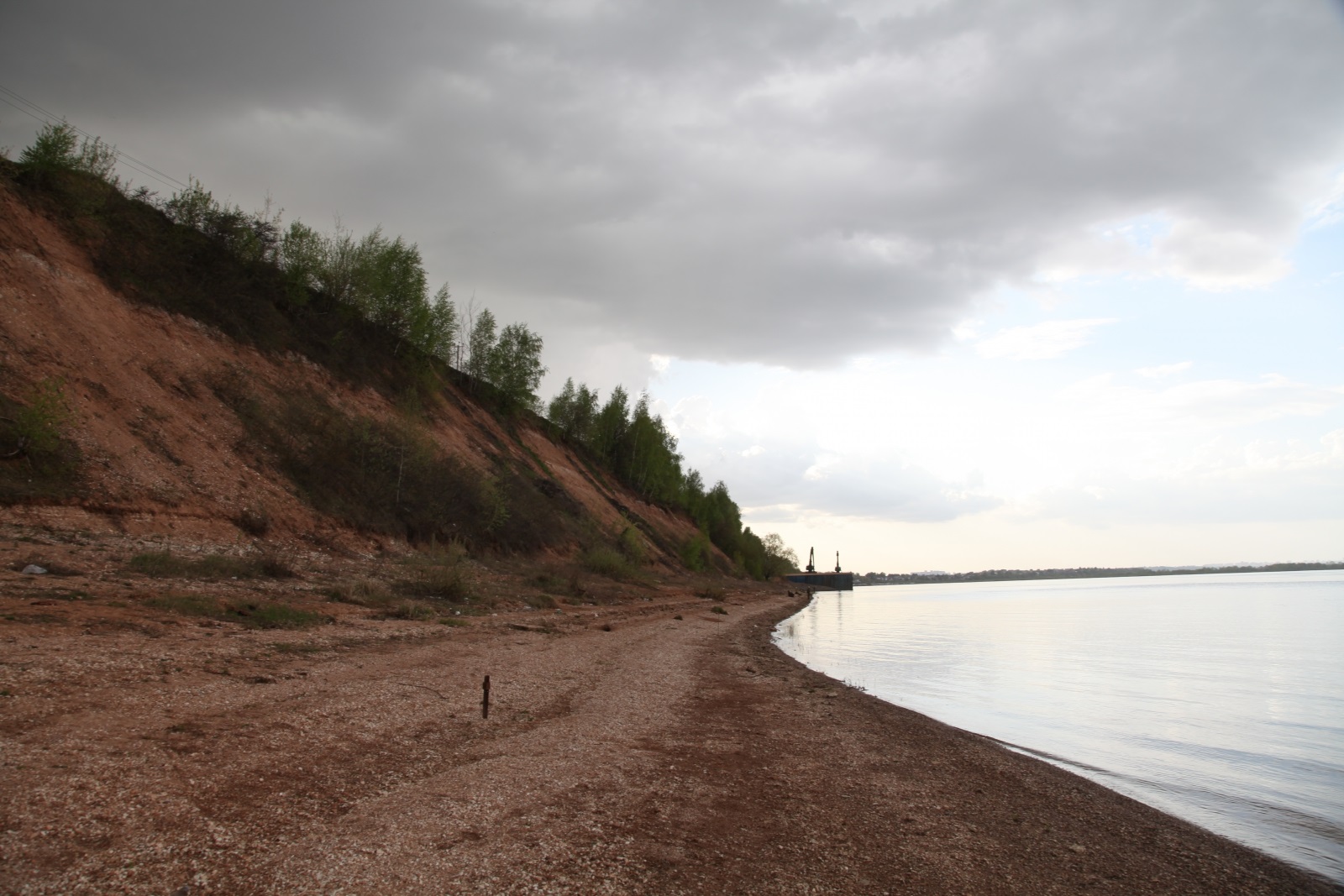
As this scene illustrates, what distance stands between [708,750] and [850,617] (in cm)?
5321

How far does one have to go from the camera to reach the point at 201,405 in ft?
86.4

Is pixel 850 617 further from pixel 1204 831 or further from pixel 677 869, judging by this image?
pixel 677 869

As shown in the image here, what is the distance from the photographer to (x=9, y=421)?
59.8 feet

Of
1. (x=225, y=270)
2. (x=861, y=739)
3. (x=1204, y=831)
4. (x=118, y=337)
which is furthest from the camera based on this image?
(x=225, y=270)

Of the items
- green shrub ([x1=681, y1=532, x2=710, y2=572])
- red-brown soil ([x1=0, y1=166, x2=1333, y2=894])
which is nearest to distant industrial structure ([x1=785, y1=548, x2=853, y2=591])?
green shrub ([x1=681, y1=532, x2=710, y2=572])

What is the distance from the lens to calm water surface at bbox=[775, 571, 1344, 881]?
1037cm

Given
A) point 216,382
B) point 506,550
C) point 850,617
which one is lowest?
point 850,617

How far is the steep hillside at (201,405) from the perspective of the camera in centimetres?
2030

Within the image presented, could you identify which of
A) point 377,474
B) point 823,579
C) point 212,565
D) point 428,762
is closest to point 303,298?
point 377,474

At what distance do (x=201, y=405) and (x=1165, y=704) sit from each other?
108 ft

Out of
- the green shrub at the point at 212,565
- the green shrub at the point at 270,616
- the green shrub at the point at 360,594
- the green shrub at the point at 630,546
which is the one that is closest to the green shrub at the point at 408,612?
the green shrub at the point at 360,594

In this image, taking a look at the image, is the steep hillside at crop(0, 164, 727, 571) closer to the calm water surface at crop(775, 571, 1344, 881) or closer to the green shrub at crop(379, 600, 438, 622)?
the green shrub at crop(379, 600, 438, 622)

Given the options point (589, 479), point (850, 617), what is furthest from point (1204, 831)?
point (589, 479)

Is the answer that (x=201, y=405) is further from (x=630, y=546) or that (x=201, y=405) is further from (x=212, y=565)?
(x=630, y=546)
